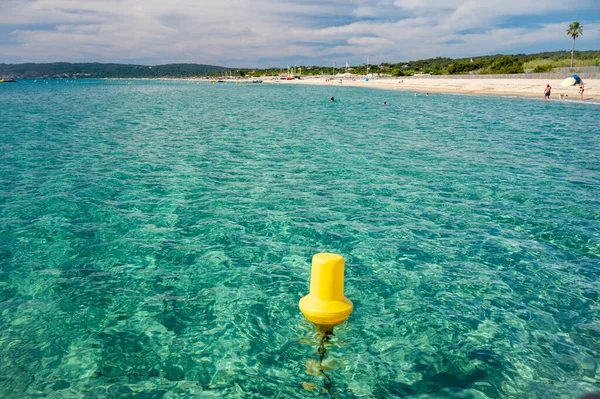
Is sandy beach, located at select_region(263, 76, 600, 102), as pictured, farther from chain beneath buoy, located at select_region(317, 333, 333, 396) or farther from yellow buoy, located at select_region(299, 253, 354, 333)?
yellow buoy, located at select_region(299, 253, 354, 333)

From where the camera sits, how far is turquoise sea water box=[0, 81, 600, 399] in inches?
222

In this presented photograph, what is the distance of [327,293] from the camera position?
18.3ft

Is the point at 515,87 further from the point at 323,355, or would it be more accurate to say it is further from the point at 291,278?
the point at 323,355

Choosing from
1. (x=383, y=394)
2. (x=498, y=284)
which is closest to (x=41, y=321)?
(x=383, y=394)

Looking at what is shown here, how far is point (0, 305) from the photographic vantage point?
7383 mm

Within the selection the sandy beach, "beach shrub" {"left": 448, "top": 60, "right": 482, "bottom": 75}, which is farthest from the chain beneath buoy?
"beach shrub" {"left": 448, "top": 60, "right": 482, "bottom": 75}

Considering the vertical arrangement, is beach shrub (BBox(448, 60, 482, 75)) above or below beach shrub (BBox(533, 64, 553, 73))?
above

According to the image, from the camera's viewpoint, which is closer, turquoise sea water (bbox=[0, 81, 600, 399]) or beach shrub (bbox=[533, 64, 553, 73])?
turquoise sea water (bbox=[0, 81, 600, 399])

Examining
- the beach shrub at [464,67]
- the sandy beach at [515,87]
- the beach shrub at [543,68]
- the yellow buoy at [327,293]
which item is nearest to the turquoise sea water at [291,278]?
the yellow buoy at [327,293]

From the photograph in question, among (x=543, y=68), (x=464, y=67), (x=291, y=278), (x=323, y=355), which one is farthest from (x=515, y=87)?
(x=323, y=355)

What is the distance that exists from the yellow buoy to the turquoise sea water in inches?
33.8

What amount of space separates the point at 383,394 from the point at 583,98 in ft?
217

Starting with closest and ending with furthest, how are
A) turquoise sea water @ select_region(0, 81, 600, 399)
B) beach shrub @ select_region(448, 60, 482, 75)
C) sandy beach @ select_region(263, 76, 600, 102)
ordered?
turquoise sea water @ select_region(0, 81, 600, 399) < sandy beach @ select_region(263, 76, 600, 102) < beach shrub @ select_region(448, 60, 482, 75)

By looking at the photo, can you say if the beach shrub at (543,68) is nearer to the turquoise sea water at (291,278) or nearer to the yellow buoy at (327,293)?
the turquoise sea water at (291,278)
